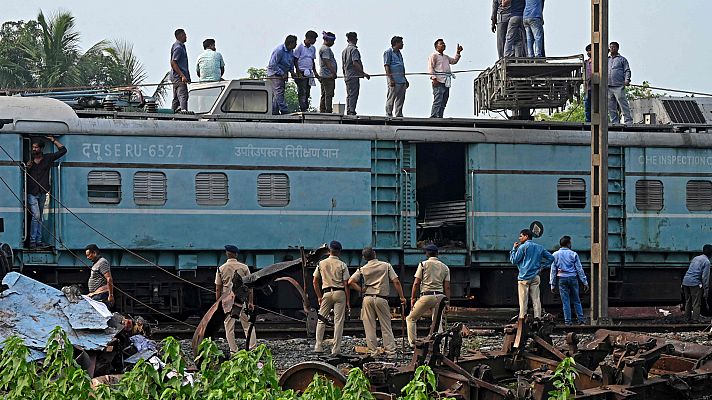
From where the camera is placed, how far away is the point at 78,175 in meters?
18.3

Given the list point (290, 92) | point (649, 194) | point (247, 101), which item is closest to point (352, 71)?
point (247, 101)

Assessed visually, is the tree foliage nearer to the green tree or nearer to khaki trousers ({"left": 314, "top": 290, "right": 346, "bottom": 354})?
the green tree

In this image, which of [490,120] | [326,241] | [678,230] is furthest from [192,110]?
[678,230]

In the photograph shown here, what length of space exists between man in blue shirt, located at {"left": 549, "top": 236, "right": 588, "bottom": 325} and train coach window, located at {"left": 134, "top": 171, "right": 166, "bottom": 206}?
681 cm

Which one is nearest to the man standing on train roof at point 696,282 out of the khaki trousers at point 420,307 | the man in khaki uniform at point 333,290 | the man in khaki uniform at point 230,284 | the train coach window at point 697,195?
the train coach window at point 697,195

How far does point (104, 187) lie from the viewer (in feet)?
60.6

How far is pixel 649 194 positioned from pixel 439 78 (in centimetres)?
452

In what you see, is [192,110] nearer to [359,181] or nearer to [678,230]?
[359,181]

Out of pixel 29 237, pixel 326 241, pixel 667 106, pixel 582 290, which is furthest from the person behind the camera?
pixel 667 106

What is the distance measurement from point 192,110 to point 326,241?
3.66m

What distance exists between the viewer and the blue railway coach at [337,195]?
18.4 meters

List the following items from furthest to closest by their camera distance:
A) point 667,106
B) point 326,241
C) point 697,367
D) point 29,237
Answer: point 667,106 < point 326,241 < point 29,237 < point 697,367

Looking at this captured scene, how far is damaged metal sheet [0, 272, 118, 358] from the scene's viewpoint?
11.3 meters

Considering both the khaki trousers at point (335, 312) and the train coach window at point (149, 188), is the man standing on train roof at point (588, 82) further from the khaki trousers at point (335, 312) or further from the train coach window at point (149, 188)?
the train coach window at point (149, 188)
